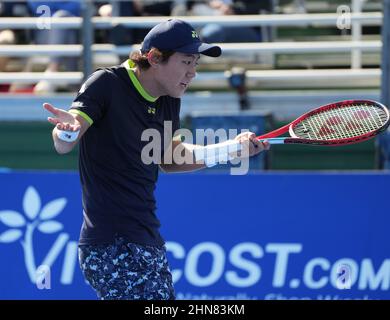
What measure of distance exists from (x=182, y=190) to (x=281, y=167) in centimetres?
185

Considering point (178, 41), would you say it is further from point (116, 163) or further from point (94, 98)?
point (116, 163)

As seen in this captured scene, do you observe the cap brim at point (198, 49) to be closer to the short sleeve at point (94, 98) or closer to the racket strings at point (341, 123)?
the short sleeve at point (94, 98)

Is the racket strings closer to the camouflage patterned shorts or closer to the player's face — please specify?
the player's face

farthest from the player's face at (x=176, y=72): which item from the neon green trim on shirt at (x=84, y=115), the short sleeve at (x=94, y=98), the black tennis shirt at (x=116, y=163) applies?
the neon green trim on shirt at (x=84, y=115)

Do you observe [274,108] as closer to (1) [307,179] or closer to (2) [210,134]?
(2) [210,134]

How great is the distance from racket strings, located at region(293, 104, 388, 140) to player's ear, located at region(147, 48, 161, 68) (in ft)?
3.04

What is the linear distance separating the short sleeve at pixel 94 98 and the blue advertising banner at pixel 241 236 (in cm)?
238

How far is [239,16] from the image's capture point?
8367mm

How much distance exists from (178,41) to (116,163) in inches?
24.4

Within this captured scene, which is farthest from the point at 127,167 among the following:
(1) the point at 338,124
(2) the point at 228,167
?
(2) the point at 228,167

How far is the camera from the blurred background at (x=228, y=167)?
620cm

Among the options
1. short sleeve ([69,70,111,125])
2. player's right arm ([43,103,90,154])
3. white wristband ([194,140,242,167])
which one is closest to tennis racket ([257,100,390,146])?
white wristband ([194,140,242,167])

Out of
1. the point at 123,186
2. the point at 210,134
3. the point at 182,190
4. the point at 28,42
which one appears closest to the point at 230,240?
the point at 182,190

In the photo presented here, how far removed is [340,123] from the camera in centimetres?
453
